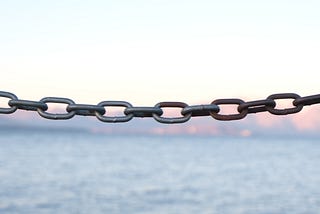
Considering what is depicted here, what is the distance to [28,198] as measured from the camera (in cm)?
2255

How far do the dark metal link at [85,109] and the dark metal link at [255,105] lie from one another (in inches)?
23.0

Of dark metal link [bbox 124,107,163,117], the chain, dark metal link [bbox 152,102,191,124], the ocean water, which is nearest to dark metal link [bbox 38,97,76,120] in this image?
the chain

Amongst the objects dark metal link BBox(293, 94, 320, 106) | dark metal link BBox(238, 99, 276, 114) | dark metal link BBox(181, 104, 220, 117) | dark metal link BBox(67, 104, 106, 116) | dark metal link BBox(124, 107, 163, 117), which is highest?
dark metal link BBox(67, 104, 106, 116)

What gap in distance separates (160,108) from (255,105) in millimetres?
398

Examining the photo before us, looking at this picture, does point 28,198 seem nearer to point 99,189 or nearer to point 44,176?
point 99,189

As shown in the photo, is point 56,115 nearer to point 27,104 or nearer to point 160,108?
point 27,104

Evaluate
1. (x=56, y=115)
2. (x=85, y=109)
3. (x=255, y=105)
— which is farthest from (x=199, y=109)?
(x=56, y=115)

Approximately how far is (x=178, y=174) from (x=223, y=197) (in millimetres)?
11170

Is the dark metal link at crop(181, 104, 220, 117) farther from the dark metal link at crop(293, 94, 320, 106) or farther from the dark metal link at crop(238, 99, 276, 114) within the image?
the dark metal link at crop(293, 94, 320, 106)

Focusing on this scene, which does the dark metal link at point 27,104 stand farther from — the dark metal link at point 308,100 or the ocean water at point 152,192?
the ocean water at point 152,192

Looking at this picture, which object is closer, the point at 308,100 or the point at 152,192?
the point at 308,100

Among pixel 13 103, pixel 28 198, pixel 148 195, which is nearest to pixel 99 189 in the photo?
pixel 148 195

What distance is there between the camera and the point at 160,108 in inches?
117

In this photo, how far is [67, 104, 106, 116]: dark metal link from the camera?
2939 mm
